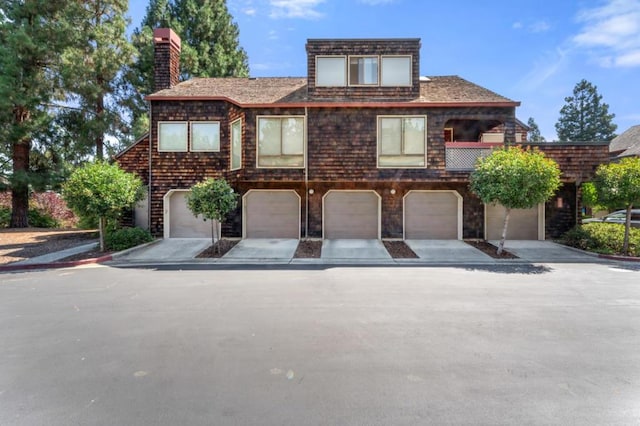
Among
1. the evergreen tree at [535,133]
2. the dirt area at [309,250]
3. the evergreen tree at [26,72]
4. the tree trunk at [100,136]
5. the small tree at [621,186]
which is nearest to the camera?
the small tree at [621,186]

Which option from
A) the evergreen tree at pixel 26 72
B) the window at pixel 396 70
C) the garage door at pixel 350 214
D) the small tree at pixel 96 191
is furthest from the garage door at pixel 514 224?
the evergreen tree at pixel 26 72

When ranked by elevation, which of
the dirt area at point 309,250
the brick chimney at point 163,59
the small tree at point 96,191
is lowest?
the dirt area at point 309,250

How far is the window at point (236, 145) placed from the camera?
1416 centimetres

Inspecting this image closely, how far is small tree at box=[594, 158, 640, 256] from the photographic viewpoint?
36.4 ft

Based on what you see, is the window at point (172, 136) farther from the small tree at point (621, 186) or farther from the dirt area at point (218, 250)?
the small tree at point (621, 186)

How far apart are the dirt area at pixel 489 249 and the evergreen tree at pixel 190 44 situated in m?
19.0

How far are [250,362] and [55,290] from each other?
633cm

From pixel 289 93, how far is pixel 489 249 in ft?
36.0

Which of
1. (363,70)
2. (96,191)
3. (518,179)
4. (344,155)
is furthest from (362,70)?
(96,191)

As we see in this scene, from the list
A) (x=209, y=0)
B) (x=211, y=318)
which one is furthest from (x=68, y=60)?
(x=211, y=318)

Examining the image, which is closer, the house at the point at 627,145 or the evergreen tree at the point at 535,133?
the house at the point at 627,145

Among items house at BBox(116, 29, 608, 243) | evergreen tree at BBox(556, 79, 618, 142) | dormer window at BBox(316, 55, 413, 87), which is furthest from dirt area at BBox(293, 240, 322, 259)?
evergreen tree at BBox(556, 79, 618, 142)

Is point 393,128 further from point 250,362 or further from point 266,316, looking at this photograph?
point 250,362

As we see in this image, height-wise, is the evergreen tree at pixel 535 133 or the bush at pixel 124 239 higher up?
the evergreen tree at pixel 535 133
